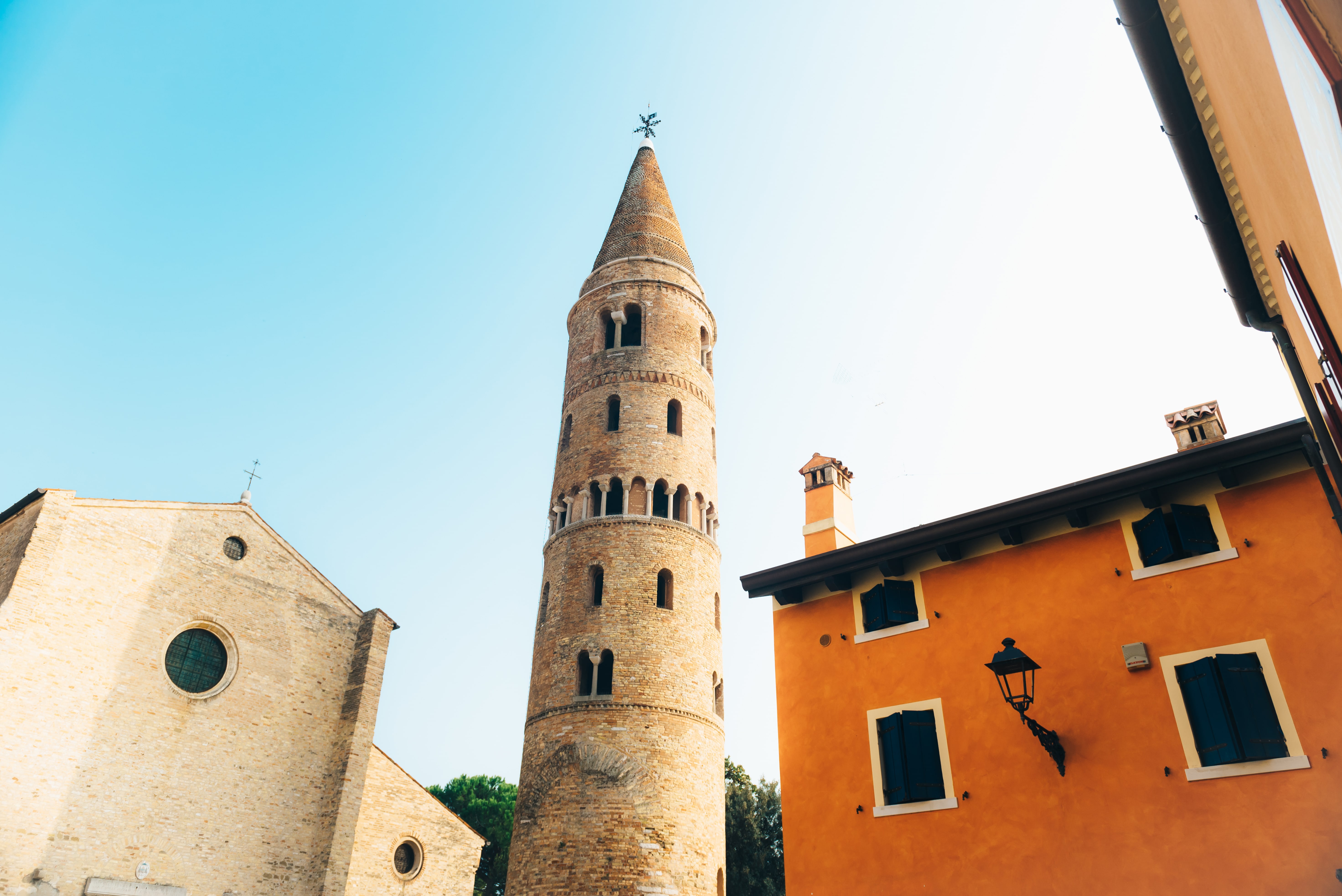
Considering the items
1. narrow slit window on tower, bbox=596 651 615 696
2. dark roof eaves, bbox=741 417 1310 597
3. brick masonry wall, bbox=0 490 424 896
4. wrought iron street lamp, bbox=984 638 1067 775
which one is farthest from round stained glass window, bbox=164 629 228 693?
wrought iron street lamp, bbox=984 638 1067 775

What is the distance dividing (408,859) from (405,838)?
0.61m

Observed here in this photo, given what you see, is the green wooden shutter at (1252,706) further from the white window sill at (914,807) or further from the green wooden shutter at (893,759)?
the green wooden shutter at (893,759)

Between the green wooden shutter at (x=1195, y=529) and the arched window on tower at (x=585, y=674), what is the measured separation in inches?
535

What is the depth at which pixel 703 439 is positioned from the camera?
25.2 metres

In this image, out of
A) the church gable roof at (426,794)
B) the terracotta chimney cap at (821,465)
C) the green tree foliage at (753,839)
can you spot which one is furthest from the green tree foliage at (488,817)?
the terracotta chimney cap at (821,465)

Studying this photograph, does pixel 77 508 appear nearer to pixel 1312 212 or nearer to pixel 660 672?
pixel 660 672

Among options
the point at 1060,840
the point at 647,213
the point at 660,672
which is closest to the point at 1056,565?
the point at 1060,840

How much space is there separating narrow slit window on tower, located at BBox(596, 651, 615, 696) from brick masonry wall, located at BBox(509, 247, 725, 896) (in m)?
0.17

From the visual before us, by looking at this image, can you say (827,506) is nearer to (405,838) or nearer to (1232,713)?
(1232,713)

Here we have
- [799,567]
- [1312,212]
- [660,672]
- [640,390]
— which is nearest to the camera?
[1312,212]

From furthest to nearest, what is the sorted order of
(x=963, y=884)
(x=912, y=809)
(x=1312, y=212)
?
(x=912, y=809) < (x=963, y=884) < (x=1312, y=212)

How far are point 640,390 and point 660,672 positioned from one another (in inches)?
324

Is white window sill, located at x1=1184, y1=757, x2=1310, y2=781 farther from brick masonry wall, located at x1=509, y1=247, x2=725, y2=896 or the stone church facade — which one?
the stone church facade

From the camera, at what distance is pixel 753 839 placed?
1323 inches
